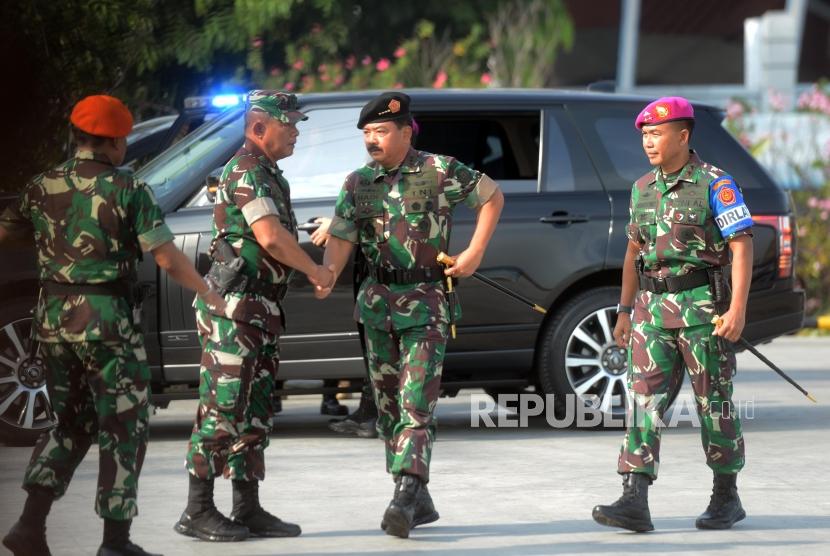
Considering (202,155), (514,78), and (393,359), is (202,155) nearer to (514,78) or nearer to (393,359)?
(393,359)

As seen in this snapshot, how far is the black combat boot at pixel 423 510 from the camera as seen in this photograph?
21.9 ft

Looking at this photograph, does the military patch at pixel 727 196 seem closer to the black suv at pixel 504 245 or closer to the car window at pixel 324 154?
the black suv at pixel 504 245

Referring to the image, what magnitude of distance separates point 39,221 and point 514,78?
1456 cm

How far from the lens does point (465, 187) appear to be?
6770 mm

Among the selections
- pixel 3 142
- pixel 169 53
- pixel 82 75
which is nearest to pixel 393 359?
pixel 3 142

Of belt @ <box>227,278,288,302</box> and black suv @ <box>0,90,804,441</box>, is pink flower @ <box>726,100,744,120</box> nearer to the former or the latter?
black suv @ <box>0,90,804,441</box>

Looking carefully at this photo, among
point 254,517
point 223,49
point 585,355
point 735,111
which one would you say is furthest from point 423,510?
point 735,111

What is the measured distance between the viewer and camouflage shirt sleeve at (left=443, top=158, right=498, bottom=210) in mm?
6758

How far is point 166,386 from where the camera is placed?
8.91 m

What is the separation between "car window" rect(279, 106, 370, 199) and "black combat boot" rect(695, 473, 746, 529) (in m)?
3.10

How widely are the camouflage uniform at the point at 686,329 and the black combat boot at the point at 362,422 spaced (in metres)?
2.81

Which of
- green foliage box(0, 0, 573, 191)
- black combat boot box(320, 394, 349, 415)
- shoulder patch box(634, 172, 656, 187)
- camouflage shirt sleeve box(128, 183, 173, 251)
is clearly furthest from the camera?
black combat boot box(320, 394, 349, 415)

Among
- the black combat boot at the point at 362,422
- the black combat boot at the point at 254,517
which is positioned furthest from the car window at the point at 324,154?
the black combat boot at the point at 254,517

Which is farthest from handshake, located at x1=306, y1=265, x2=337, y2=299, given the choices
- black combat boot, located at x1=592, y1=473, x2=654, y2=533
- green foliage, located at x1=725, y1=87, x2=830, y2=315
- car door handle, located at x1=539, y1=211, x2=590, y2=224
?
green foliage, located at x1=725, y1=87, x2=830, y2=315
